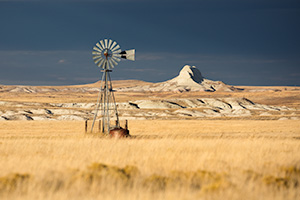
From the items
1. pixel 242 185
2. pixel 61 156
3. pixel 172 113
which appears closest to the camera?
pixel 242 185

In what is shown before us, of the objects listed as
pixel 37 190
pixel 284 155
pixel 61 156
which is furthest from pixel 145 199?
pixel 284 155

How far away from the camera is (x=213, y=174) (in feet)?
32.4

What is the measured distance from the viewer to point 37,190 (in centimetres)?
802

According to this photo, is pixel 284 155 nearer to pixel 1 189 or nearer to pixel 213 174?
pixel 213 174

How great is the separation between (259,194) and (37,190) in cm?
482

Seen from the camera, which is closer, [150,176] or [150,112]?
[150,176]

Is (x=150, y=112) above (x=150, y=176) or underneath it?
above

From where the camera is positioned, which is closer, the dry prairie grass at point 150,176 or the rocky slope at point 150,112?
the dry prairie grass at point 150,176

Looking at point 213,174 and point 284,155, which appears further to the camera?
point 284,155

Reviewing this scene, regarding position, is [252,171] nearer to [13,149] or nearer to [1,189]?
[1,189]

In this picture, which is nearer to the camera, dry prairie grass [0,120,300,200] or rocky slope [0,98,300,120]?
dry prairie grass [0,120,300,200]

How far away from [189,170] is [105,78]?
54.1ft

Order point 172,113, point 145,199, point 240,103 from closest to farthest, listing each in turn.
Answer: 1. point 145,199
2. point 172,113
3. point 240,103

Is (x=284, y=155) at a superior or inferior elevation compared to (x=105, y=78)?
inferior
